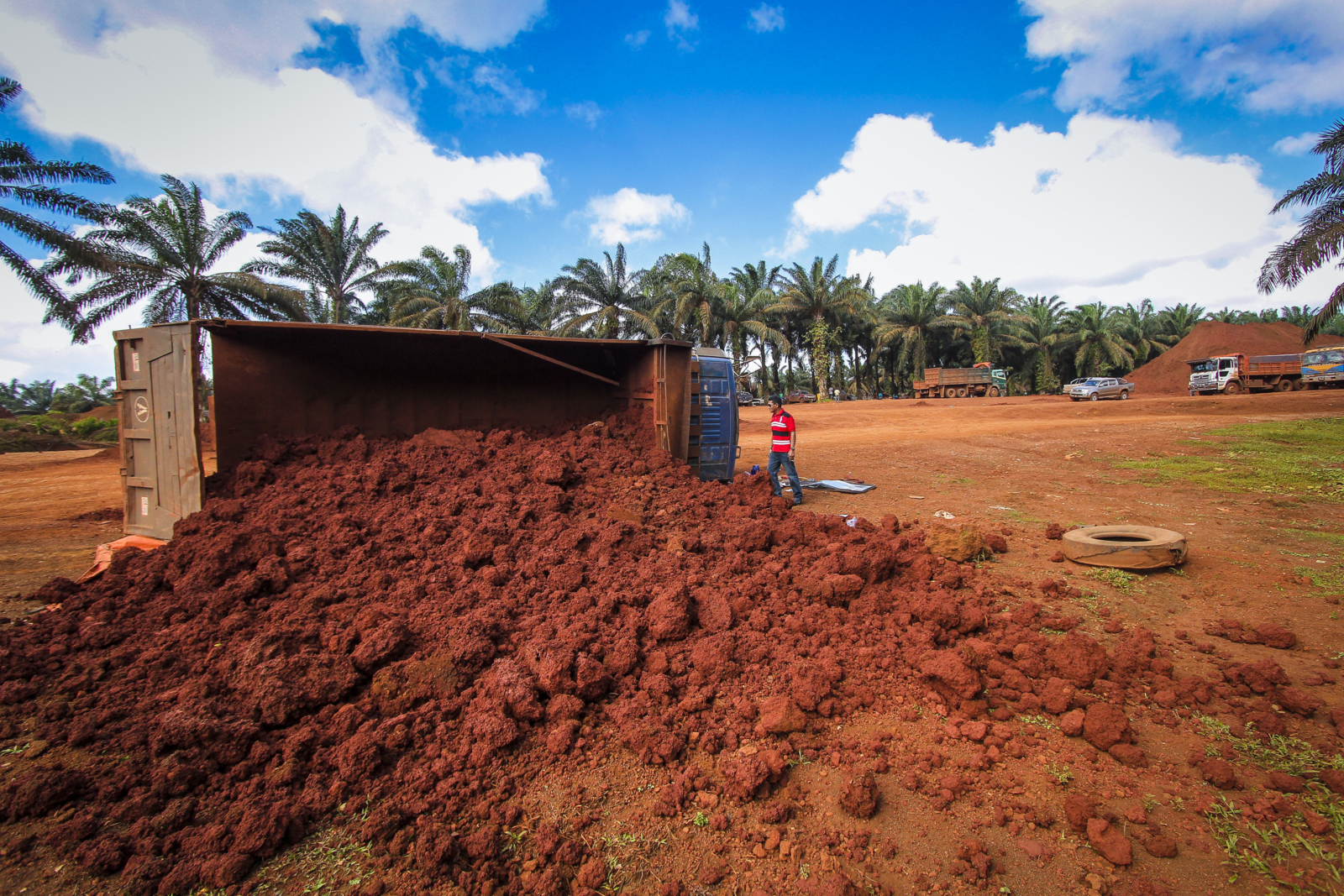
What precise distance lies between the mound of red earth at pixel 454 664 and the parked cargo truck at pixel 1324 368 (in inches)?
1439

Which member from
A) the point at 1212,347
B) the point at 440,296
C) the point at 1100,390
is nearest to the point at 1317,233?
the point at 1100,390

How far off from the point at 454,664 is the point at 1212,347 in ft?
215

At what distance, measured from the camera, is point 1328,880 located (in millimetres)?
2072

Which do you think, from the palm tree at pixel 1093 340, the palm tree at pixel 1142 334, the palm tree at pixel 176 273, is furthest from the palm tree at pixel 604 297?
the palm tree at pixel 1142 334

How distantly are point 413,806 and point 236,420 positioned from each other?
478 centimetres

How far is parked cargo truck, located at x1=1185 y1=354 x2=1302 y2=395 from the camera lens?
28359 mm

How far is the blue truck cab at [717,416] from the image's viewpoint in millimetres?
7910

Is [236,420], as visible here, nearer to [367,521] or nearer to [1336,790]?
[367,521]

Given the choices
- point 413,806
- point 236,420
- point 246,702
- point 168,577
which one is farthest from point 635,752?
point 236,420

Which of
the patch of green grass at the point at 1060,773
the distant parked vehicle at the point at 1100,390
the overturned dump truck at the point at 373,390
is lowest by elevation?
the patch of green grass at the point at 1060,773

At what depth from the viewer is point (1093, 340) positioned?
163 feet

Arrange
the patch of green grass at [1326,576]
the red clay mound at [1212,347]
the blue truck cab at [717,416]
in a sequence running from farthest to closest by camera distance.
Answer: the red clay mound at [1212,347]
the blue truck cab at [717,416]
the patch of green grass at [1326,576]

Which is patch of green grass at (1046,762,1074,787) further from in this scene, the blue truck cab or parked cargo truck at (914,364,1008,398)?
parked cargo truck at (914,364,1008,398)

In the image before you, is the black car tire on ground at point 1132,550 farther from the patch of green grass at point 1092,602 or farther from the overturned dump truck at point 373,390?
the overturned dump truck at point 373,390
